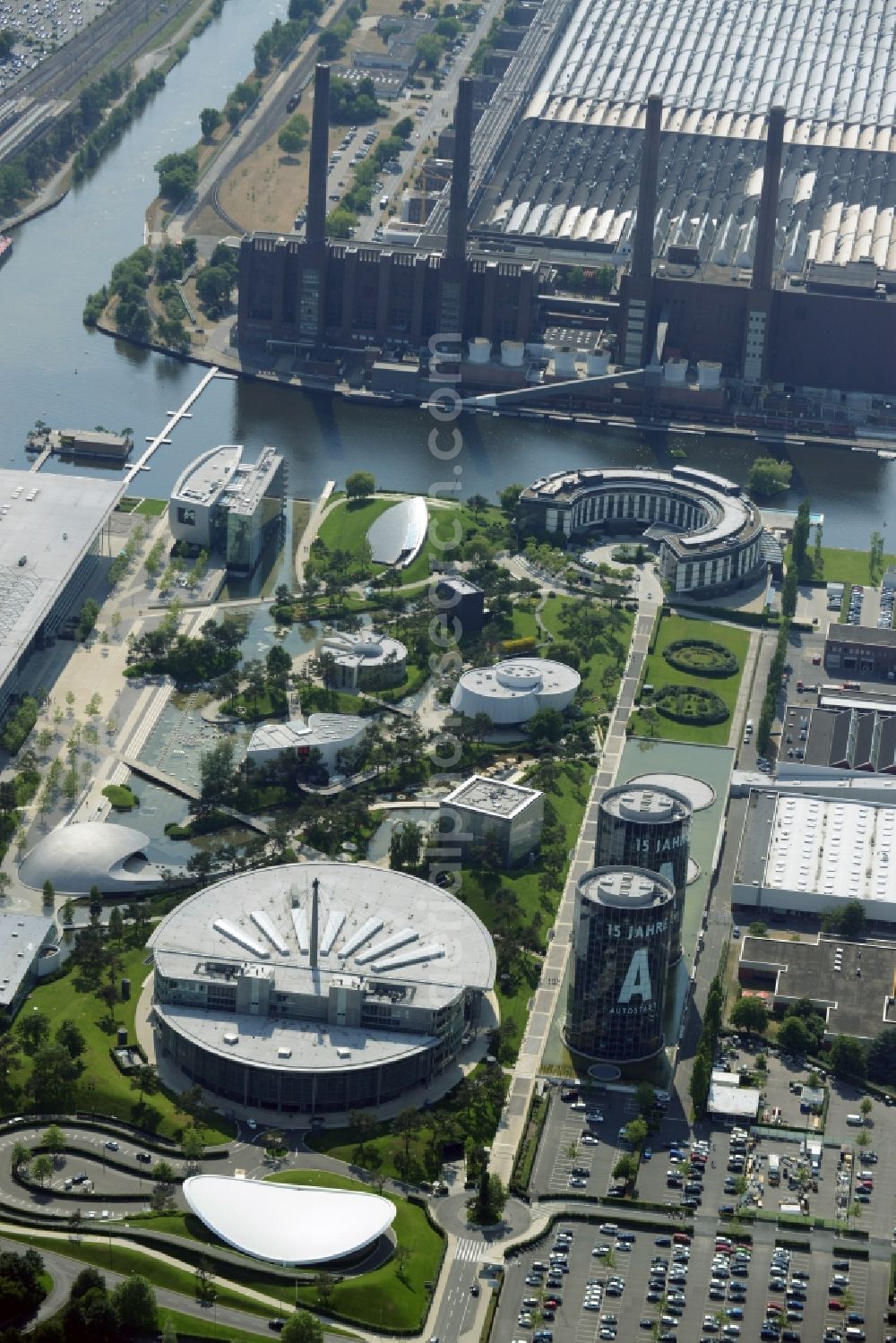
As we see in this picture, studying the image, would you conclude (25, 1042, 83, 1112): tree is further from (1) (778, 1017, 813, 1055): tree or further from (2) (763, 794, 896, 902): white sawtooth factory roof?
(2) (763, 794, 896, 902): white sawtooth factory roof

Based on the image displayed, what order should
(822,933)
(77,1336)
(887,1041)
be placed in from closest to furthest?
(77,1336), (887,1041), (822,933)

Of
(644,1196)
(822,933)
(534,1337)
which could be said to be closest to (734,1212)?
(644,1196)

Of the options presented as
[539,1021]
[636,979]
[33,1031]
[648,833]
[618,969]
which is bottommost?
[539,1021]

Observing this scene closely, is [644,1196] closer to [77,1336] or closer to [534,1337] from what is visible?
[534,1337]

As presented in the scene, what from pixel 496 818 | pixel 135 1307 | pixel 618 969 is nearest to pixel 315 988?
pixel 618 969

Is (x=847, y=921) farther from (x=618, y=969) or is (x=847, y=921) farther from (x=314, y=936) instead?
(x=314, y=936)

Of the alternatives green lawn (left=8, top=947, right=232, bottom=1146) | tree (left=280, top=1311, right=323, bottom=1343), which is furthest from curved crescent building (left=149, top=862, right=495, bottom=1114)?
tree (left=280, top=1311, right=323, bottom=1343)
